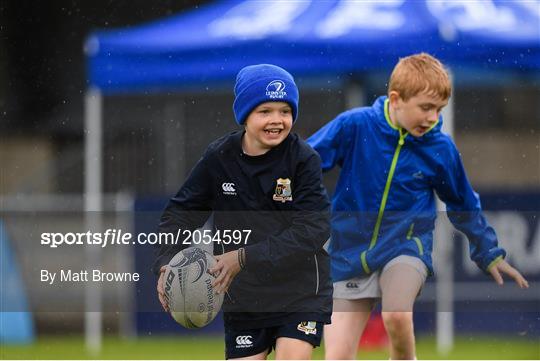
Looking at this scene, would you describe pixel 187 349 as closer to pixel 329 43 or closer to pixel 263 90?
pixel 329 43

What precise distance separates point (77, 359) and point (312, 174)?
13.3 feet

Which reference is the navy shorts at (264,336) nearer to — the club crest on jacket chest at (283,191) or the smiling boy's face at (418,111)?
the club crest on jacket chest at (283,191)

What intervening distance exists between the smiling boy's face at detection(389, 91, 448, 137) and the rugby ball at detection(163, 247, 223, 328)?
1.03 m

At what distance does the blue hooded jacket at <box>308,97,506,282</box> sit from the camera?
5.24 m

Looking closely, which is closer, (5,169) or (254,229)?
(254,229)

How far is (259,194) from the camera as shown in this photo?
471 centimetres

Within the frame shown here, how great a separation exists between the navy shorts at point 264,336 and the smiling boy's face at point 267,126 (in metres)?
0.66

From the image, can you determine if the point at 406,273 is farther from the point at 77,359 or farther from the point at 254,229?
the point at 77,359

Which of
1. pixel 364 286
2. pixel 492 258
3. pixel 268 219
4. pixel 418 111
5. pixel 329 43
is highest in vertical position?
pixel 329 43

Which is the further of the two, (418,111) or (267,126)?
(418,111)

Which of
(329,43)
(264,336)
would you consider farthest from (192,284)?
(329,43)

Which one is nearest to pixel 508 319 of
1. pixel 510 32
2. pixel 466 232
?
pixel 510 32

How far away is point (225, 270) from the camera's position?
471 cm

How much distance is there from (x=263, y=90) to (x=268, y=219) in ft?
1.56
